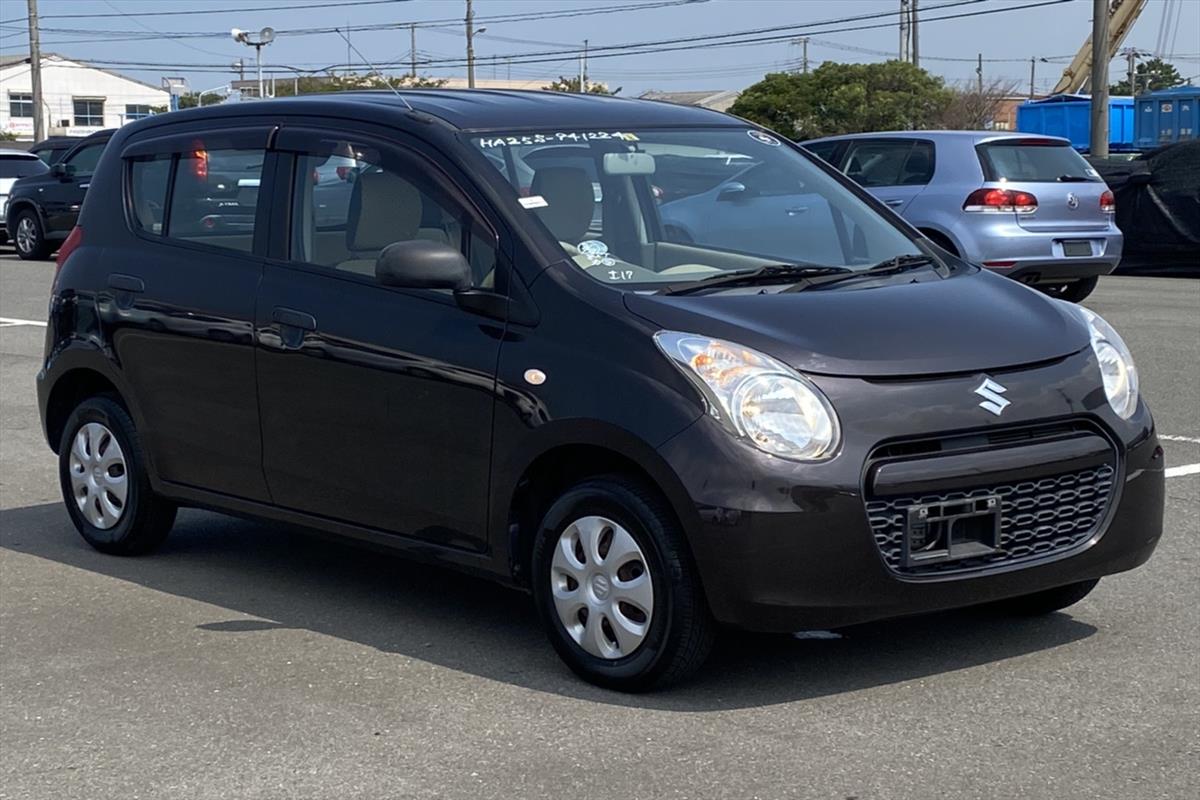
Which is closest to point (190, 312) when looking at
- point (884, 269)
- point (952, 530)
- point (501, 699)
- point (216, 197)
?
point (216, 197)

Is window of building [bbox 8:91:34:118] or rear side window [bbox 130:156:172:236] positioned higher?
window of building [bbox 8:91:34:118]

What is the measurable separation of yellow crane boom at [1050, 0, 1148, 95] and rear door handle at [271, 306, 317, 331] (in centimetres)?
4319

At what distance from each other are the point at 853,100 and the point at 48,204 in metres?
35.6

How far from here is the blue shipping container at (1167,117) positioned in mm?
41156

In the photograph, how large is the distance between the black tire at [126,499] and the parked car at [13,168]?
2215 centimetres

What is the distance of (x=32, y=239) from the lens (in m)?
26.0

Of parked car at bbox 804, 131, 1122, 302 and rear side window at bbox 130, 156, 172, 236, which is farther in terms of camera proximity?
parked car at bbox 804, 131, 1122, 302

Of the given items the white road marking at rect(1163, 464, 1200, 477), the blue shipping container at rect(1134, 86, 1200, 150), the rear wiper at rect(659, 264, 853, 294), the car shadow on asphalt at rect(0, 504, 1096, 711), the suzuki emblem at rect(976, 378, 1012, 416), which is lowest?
the car shadow on asphalt at rect(0, 504, 1096, 711)

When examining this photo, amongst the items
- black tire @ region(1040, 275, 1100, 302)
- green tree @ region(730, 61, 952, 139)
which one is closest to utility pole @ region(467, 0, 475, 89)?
green tree @ region(730, 61, 952, 139)

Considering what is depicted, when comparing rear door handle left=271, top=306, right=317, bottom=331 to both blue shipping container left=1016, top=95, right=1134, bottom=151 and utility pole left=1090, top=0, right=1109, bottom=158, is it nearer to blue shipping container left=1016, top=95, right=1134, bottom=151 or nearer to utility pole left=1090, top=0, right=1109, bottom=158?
utility pole left=1090, top=0, right=1109, bottom=158

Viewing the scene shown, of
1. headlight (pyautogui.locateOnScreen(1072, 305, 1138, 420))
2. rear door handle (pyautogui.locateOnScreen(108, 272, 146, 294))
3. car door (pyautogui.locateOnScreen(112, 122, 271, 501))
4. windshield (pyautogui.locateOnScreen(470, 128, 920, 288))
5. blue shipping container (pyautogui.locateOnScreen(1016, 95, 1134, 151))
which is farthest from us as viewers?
blue shipping container (pyautogui.locateOnScreen(1016, 95, 1134, 151))

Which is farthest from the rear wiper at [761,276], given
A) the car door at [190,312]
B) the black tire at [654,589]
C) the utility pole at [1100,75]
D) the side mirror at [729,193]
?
the utility pole at [1100,75]

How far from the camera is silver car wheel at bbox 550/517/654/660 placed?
16.2 ft

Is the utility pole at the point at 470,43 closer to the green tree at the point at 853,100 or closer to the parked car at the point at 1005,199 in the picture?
→ the green tree at the point at 853,100
